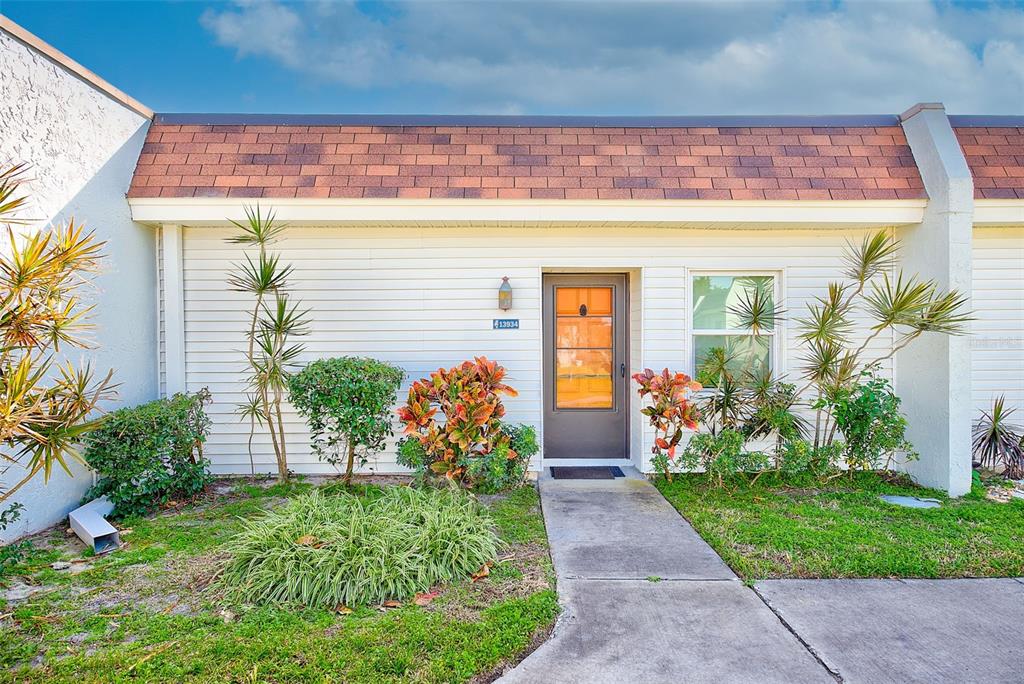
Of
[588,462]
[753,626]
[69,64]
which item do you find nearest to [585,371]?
[588,462]

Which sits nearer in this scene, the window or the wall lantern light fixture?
the wall lantern light fixture

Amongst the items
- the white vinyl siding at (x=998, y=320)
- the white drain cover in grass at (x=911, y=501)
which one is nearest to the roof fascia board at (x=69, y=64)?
the white drain cover in grass at (x=911, y=501)

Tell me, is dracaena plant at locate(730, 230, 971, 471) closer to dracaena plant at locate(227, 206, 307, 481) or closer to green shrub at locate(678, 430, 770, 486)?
green shrub at locate(678, 430, 770, 486)

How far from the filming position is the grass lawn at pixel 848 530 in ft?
12.0

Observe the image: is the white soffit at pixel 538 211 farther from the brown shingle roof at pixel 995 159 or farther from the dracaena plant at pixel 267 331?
the brown shingle roof at pixel 995 159

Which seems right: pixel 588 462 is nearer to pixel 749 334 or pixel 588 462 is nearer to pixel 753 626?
pixel 749 334

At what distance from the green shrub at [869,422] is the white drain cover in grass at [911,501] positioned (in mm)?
399

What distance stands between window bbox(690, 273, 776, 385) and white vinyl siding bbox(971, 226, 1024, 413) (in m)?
2.26

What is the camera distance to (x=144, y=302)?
5.69 metres

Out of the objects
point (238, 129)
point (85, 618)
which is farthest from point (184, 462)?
point (238, 129)

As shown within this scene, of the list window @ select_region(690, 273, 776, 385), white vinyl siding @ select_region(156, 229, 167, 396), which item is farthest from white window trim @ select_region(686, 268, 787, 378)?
white vinyl siding @ select_region(156, 229, 167, 396)

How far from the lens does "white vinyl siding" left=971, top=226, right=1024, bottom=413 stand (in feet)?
20.2

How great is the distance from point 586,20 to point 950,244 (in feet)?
24.7

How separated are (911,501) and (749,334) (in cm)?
217
